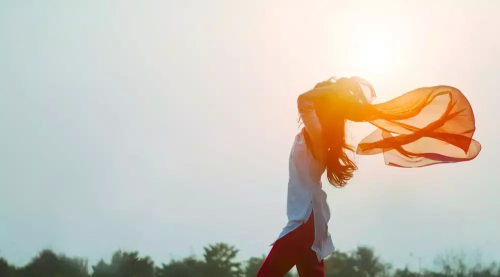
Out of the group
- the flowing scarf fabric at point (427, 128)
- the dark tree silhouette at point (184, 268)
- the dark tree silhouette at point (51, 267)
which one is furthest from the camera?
the dark tree silhouette at point (184, 268)

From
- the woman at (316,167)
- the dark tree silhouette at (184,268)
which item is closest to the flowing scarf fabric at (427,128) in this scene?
the woman at (316,167)

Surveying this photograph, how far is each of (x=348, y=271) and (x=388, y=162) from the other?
63.9 ft

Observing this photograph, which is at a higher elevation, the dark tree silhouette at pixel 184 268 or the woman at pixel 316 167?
the dark tree silhouette at pixel 184 268

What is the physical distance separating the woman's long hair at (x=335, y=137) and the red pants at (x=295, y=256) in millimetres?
415

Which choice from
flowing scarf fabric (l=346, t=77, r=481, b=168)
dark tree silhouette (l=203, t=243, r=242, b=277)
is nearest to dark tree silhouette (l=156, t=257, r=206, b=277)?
dark tree silhouette (l=203, t=243, r=242, b=277)

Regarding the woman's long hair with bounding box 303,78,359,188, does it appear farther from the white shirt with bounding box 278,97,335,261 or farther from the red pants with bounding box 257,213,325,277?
the red pants with bounding box 257,213,325,277

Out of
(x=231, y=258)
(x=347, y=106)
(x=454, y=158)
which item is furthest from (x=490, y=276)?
(x=347, y=106)

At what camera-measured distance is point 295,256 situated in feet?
17.7

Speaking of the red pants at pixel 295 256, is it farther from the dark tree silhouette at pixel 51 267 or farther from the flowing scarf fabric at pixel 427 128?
the dark tree silhouette at pixel 51 267

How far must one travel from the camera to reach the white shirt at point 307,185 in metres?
5.43

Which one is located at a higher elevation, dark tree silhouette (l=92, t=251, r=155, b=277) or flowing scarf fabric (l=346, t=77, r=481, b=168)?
dark tree silhouette (l=92, t=251, r=155, b=277)

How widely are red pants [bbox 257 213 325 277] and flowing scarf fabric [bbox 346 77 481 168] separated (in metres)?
1.23

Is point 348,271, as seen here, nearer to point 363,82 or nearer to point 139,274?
point 139,274

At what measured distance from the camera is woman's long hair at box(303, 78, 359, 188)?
5484 mm
